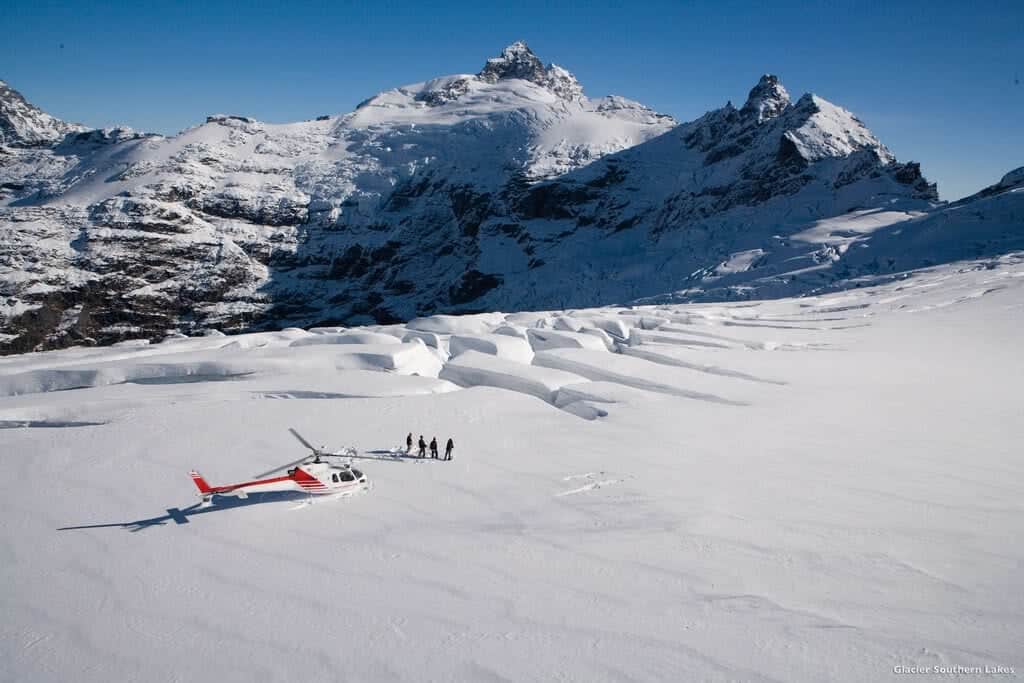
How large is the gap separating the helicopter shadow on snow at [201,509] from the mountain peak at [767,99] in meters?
174

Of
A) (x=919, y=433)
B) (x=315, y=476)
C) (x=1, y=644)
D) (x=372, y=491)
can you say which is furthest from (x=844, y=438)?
(x=1, y=644)

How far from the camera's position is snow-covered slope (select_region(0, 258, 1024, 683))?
26.4ft

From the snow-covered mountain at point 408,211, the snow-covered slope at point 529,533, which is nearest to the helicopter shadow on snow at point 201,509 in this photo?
the snow-covered slope at point 529,533

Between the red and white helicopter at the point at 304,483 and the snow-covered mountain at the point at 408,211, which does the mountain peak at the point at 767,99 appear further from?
the red and white helicopter at the point at 304,483

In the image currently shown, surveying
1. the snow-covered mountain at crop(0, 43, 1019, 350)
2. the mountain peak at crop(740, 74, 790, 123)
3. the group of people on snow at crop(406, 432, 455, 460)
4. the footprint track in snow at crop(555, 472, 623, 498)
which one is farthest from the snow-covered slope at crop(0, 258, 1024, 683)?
the mountain peak at crop(740, 74, 790, 123)

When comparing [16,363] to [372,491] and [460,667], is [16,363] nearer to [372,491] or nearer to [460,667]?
[372,491]

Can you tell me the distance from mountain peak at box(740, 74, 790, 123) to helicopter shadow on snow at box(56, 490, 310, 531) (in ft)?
569

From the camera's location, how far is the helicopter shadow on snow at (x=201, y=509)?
12.7 m

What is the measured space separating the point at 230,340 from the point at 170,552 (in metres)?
29.5

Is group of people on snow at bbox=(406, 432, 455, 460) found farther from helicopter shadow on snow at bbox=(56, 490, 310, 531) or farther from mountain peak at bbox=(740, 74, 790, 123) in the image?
mountain peak at bbox=(740, 74, 790, 123)

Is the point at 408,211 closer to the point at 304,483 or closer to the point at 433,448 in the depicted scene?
the point at 433,448

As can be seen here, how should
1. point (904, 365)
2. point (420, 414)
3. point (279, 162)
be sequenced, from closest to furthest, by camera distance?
point (420, 414), point (904, 365), point (279, 162)

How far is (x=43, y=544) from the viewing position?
11961mm

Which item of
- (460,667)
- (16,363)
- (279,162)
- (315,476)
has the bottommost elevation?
(460,667)
